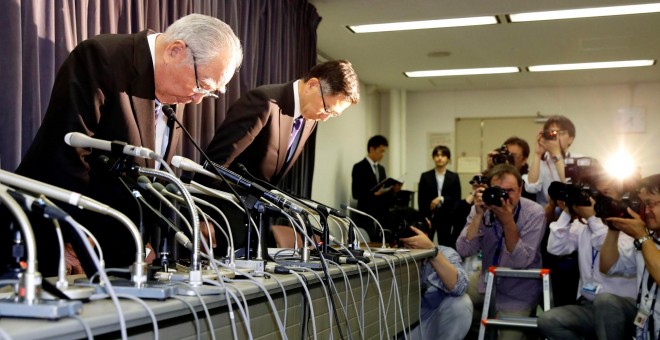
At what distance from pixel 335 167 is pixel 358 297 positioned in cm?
472

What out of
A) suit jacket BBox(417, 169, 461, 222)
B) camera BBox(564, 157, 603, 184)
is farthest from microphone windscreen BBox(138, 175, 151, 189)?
suit jacket BBox(417, 169, 461, 222)

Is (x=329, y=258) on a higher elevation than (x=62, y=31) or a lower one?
lower

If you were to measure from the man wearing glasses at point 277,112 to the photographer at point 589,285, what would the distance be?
1310 mm

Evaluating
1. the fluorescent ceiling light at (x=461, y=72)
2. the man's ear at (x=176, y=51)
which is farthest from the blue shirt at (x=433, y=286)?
the fluorescent ceiling light at (x=461, y=72)

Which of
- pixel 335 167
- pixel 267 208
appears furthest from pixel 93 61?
pixel 335 167

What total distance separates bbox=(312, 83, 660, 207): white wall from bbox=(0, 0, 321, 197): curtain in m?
1.98

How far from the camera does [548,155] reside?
399 centimetres

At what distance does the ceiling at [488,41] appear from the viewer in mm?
4566

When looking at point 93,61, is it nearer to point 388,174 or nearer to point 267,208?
point 267,208

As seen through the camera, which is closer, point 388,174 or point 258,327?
point 258,327

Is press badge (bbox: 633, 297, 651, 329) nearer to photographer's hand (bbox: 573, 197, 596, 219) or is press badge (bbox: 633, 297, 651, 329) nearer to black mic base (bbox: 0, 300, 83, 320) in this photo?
photographer's hand (bbox: 573, 197, 596, 219)

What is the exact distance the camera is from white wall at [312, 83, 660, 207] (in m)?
6.91

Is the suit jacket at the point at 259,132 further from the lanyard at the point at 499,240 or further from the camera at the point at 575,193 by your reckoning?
the camera at the point at 575,193

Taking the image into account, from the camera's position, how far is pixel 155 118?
1.89 meters
